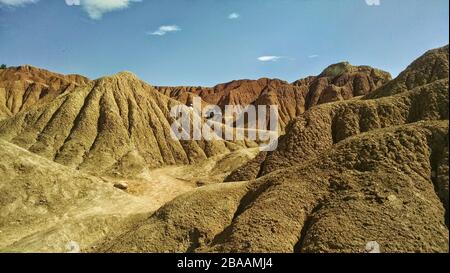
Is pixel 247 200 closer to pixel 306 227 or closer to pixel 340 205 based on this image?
pixel 306 227

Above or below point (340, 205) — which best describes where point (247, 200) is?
below

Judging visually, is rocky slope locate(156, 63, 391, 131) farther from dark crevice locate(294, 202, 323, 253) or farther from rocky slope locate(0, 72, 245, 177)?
dark crevice locate(294, 202, 323, 253)

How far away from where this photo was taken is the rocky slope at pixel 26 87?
89875mm

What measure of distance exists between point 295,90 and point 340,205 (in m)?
104

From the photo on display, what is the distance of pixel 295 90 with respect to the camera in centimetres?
11625

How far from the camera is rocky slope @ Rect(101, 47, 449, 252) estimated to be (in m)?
12.9

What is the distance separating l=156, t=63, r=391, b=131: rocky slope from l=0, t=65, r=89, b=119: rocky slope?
34244 mm

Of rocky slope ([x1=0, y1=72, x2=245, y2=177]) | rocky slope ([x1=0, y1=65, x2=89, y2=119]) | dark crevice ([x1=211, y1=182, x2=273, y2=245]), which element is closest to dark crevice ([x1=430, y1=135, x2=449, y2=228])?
dark crevice ([x1=211, y1=182, x2=273, y2=245])

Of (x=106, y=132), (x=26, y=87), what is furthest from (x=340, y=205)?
(x=26, y=87)

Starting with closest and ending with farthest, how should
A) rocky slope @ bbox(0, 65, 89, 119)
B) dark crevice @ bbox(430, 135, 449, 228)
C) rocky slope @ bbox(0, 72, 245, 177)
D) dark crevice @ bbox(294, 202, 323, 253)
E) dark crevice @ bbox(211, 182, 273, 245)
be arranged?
dark crevice @ bbox(430, 135, 449, 228) → dark crevice @ bbox(294, 202, 323, 253) → dark crevice @ bbox(211, 182, 273, 245) → rocky slope @ bbox(0, 72, 245, 177) → rocky slope @ bbox(0, 65, 89, 119)

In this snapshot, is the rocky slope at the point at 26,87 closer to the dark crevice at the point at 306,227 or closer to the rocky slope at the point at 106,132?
the rocky slope at the point at 106,132

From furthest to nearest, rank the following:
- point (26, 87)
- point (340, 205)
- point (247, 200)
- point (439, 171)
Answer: point (26, 87) < point (247, 200) < point (340, 205) < point (439, 171)

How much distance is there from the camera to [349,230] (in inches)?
523
